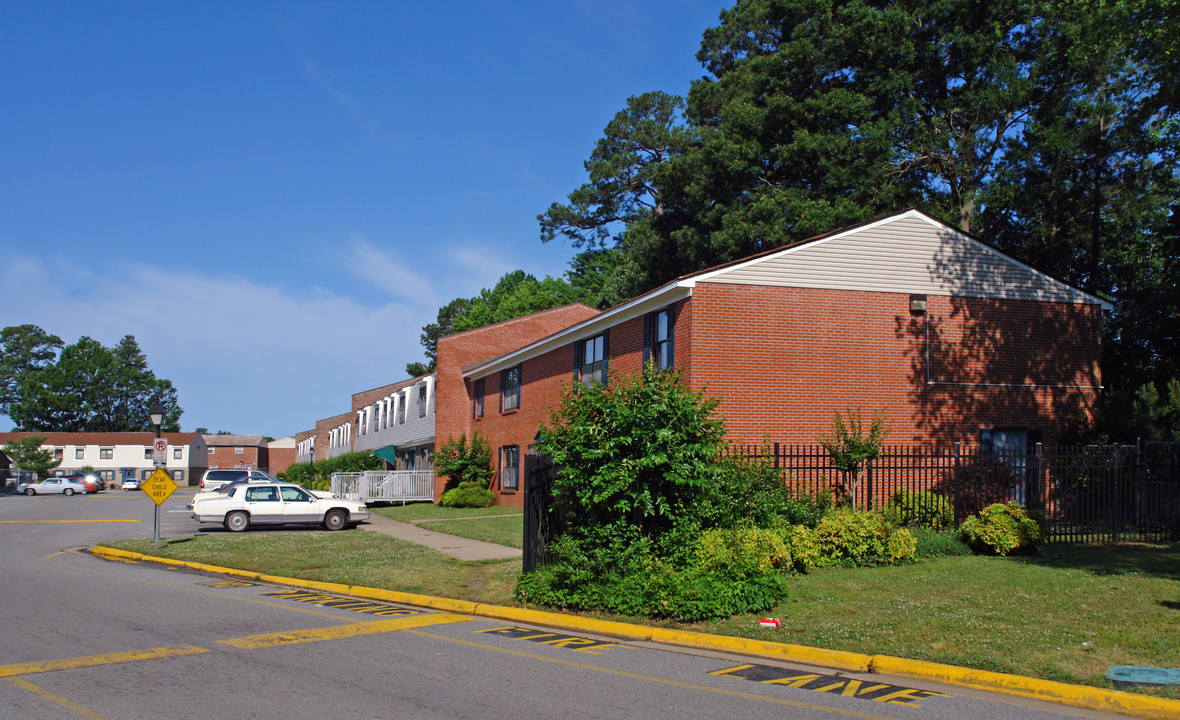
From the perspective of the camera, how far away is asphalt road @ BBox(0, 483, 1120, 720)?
6773 mm

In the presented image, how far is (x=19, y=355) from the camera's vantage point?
134000 millimetres

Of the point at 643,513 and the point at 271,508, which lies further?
the point at 271,508

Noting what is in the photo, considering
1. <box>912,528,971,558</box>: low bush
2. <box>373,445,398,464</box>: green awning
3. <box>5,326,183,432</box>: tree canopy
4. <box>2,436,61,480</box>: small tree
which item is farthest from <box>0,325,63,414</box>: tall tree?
<box>912,528,971,558</box>: low bush

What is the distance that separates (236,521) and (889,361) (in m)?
18.2

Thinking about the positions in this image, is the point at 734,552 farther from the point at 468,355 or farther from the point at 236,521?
the point at 468,355

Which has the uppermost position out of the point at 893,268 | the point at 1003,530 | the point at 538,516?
the point at 893,268

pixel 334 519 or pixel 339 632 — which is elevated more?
pixel 339 632

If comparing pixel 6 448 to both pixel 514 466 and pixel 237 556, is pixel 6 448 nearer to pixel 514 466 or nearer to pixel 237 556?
pixel 514 466

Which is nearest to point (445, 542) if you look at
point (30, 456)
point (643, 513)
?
point (643, 513)

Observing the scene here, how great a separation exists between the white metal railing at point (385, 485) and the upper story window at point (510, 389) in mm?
6923

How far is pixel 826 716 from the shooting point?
6.78 meters

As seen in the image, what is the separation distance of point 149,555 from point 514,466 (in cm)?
1613

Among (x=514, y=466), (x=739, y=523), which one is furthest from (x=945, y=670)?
(x=514, y=466)

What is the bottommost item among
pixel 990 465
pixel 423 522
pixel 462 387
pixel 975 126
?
pixel 423 522
